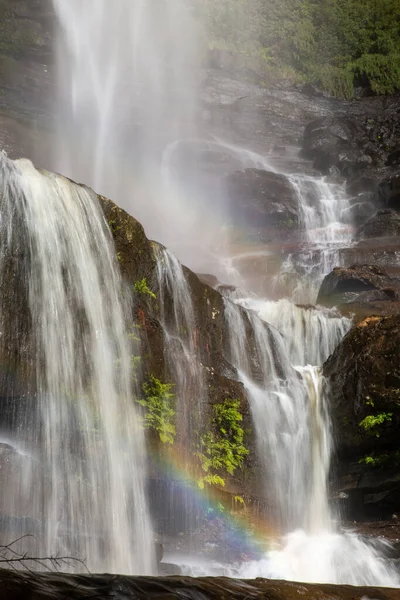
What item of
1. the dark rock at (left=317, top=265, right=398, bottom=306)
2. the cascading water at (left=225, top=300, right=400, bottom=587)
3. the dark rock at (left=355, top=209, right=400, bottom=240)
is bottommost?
the cascading water at (left=225, top=300, right=400, bottom=587)

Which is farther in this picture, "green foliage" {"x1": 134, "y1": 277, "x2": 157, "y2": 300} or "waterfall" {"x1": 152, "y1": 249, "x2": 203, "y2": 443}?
"green foliage" {"x1": 134, "y1": 277, "x2": 157, "y2": 300}

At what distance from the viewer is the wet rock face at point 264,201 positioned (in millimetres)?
27000

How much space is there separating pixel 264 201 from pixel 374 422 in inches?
731

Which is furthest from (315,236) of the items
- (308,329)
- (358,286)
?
(308,329)

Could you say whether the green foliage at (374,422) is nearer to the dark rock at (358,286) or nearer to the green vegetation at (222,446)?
the green vegetation at (222,446)

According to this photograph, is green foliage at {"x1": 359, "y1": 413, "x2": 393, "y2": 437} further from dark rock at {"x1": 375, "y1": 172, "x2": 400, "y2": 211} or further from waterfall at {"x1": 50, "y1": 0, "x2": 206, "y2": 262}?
waterfall at {"x1": 50, "y1": 0, "x2": 206, "y2": 262}

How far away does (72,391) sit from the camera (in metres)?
8.80

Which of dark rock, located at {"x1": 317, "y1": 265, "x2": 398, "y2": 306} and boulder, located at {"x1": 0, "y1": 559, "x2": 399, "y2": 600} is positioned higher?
dark rock, located at {"x1": 317, "y1": 265, "x2": 398, "y2": 306}

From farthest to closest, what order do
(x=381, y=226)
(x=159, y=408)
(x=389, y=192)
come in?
1. (x=389, y=192)
2. (x=381, y=226)
3. (x=159, y=408)

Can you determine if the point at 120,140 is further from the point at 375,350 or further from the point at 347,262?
the point at 375,350

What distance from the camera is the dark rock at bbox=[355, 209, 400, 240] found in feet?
78.8

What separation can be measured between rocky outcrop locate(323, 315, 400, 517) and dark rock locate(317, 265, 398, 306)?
5838 millimetres

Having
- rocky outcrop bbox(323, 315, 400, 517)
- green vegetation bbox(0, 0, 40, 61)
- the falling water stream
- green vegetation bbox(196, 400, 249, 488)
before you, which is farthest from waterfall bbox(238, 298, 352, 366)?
green vegetation bbox(0, 0, 40, 61)

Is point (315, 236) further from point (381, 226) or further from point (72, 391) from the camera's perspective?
point (72, 391)
